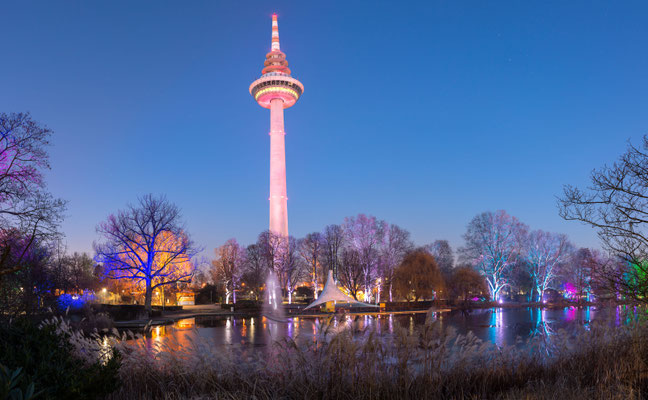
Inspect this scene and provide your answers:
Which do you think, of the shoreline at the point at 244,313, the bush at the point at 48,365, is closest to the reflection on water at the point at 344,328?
the shoreline at the point at 244,313

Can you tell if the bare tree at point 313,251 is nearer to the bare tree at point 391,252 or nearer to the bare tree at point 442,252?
the bare tree at point 391,252

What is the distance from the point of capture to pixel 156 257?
139 feet

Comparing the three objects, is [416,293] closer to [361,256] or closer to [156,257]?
[361,256]

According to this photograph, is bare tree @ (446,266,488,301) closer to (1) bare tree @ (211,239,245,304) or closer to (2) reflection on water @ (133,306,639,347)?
(2) reflection on water @ (133,306,639,347)

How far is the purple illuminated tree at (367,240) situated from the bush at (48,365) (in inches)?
1893

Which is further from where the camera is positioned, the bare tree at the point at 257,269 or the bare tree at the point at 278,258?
the bare tree at the point at 257,269

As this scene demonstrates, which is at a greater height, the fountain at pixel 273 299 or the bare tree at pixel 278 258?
the bare tree at pixel 278 258

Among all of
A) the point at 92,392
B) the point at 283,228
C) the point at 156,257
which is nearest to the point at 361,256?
the point at 156,257

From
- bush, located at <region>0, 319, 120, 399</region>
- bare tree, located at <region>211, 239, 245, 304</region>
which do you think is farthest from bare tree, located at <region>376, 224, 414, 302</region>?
bush, located at <region>0, 319, 120, 399</region>

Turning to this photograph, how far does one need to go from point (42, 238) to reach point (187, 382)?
13.4m

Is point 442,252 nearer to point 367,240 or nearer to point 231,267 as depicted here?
point 367,240

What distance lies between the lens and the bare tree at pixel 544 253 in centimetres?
5781

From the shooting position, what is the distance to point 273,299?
46.7 meters

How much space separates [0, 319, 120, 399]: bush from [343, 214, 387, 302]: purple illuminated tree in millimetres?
48094
